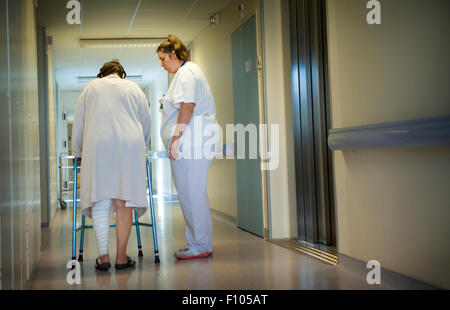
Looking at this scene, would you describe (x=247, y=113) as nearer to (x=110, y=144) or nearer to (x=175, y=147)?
(x=175, y=147)

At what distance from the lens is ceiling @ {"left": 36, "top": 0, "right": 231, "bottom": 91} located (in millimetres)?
6051

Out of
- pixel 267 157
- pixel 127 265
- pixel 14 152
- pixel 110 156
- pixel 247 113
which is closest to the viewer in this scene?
pixel 14 152

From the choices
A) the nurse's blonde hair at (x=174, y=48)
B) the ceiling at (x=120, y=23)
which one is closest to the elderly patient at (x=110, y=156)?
the nurse's blonde hair at (x=174, y=48)

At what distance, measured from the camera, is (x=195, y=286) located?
2.92 meters

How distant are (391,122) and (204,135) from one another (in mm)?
1445

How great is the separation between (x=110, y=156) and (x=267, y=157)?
5.75 ft

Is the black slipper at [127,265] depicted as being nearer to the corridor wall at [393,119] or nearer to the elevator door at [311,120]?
the corridor wall at [393,119]

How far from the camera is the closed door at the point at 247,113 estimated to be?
16.1 feet

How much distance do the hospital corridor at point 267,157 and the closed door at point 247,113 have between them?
3 centimetres

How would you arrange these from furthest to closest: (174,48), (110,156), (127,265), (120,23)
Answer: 1. (120,23)
2. (174,48)
3. (127,265)
4. (110,156)

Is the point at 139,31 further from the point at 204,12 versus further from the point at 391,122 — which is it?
the point at 391,122

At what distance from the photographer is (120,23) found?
6910 mm

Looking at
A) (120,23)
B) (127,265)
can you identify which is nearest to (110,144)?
(127,265)
